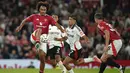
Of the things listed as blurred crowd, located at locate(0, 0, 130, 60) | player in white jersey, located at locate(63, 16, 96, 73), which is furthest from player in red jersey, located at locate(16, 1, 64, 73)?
blurred crowd, located at locate(0, 0, 130, 60)

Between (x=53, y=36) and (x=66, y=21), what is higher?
(x=53, y=36)

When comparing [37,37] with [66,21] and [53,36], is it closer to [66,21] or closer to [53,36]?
[53,36]

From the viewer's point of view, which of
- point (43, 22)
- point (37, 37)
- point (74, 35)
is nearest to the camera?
point (37, 37)

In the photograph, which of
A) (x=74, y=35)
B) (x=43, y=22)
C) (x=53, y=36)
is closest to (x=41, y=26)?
(x=43, y=22)

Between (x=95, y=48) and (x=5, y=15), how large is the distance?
5.82 m

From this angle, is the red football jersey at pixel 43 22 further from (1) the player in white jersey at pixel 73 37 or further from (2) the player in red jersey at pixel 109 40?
(1) the player in white jersey at pixel 73 37

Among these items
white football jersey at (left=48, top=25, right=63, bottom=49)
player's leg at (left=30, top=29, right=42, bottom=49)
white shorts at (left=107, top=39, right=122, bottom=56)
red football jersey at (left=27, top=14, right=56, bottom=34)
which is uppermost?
red football jersey at (left=27, top=14, right=56, bottom=34)

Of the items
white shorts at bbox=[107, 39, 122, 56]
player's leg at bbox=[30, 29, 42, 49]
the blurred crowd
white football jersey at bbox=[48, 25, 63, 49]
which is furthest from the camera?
the blurred crowd

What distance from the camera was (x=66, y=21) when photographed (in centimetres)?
2709

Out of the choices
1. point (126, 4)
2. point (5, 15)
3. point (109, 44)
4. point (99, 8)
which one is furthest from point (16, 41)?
point (109, 44)

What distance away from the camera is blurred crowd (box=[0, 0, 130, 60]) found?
2497 centimetres

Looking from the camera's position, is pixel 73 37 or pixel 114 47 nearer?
pixel 114 47

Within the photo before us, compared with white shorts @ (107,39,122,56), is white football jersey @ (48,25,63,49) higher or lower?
lower

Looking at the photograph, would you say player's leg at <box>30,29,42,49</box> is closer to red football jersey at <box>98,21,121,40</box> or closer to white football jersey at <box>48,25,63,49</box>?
red football jersey at <box>98,21,121,40</box>
